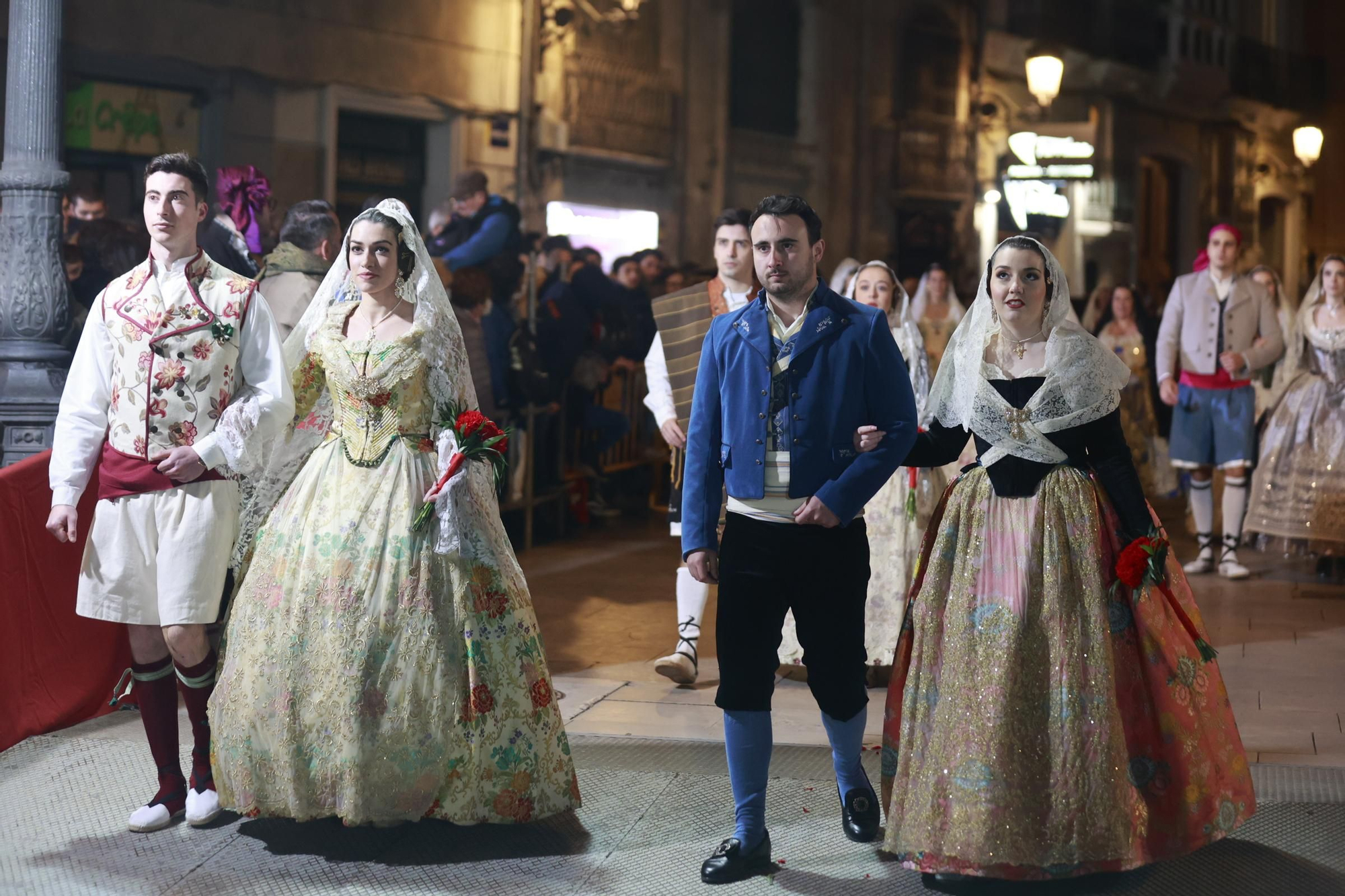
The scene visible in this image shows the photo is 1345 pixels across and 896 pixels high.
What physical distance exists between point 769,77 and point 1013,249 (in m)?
16.3

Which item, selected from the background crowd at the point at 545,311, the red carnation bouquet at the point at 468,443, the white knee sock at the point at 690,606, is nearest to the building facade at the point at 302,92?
the background crowd at the point at 545,311

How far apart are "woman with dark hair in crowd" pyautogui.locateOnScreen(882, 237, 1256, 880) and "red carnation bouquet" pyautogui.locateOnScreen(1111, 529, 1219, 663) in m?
0.01

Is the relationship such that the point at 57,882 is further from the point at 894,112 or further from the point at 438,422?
the point at 894,112

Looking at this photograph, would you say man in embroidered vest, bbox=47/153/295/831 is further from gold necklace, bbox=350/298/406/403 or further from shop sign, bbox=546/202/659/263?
shop sign, bbox=546/202/659/263

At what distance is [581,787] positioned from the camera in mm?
4969

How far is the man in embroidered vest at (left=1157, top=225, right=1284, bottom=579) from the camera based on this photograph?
9.15m

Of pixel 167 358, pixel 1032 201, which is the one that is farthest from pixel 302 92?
pixel 1032 201

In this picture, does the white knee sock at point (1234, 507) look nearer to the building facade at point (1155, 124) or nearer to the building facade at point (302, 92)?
the building facade at point (302, 92)

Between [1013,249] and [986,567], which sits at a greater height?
[1013,249]

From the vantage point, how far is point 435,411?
15.2 feet

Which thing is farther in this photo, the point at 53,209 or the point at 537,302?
the point at 537,302

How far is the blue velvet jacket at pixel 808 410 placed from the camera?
4.18m

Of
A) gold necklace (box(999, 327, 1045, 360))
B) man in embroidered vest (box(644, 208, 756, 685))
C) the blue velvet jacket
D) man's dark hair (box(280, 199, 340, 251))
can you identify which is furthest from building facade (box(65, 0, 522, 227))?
gold necklace (box(999, 327, 1045, 360))

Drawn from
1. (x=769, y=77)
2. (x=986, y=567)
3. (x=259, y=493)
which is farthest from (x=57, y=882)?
(x=769, y=77)
